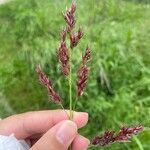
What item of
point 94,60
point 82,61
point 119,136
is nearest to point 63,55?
point 82,61

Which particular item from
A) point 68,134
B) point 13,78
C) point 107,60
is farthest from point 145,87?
point 68,134

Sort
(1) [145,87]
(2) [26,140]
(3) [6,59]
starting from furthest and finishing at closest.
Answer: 1. (3) [6,59]
2. (1) [145,87]
3. (2) [26,140]

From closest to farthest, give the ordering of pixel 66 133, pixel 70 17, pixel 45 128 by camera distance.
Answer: pixel 70 17
pixel 66 133
pixel 45 128

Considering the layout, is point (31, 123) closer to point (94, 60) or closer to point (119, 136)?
point (119, 136)

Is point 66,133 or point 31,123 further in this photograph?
point 31,123

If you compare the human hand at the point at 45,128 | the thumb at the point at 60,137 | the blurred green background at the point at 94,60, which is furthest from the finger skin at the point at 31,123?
the blurred green background at the point at 94,60

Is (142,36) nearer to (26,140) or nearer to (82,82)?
(26,140)
